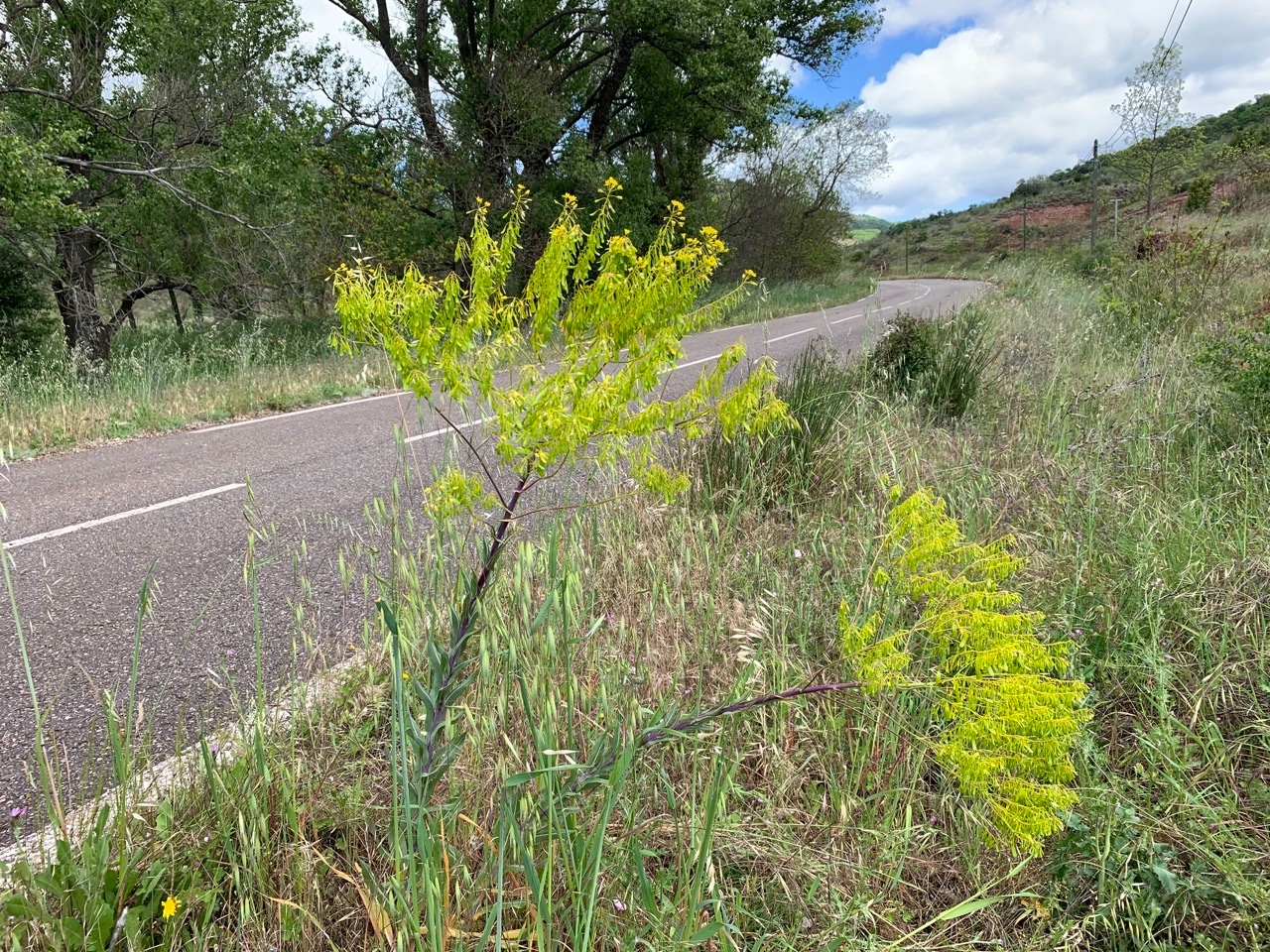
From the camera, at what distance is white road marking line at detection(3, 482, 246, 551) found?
3.82 m

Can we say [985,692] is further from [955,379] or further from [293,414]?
[293,414]

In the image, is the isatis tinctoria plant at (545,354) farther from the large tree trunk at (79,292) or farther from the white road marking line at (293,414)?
the large tree trunk at (79,292)

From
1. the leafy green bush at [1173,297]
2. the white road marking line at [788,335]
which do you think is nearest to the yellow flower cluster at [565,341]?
the leafy green bush at [1173,297]

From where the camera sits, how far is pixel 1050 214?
53.2 meters

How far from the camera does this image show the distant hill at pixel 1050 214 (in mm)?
28594

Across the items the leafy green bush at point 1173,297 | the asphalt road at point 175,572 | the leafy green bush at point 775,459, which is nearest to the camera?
the asphalt road at point 175,572

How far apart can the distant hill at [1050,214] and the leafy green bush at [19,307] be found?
1174 inches

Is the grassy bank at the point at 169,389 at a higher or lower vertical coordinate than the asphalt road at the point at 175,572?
higher

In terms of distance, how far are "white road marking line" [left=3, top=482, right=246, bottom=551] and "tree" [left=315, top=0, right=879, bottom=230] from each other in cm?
1142

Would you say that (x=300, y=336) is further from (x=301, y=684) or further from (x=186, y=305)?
(x=301, y=684)

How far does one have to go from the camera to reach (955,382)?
16.2 ft

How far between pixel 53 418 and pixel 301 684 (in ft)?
21.3

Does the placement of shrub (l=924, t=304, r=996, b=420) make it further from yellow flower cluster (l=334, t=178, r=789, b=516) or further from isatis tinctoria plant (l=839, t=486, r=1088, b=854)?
yellow flower cluster (l=334, t=178, r=789, b=516)

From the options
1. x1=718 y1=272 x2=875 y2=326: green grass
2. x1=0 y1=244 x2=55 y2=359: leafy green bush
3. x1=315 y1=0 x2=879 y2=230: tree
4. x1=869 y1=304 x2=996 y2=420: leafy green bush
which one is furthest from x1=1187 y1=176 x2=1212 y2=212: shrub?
x1=0 y1=244 x2=55 y2=359: leafy green bush
